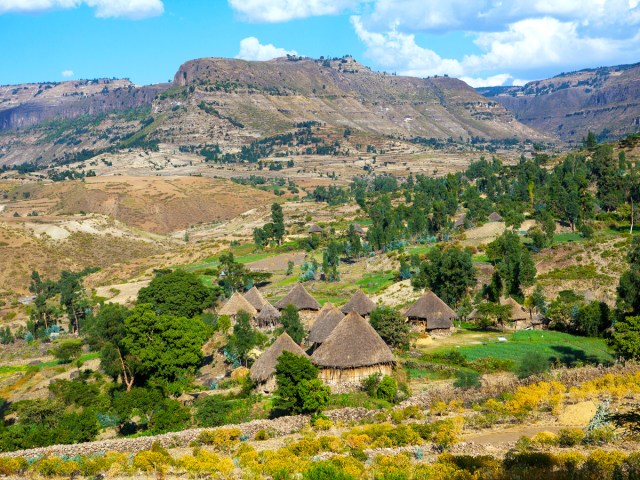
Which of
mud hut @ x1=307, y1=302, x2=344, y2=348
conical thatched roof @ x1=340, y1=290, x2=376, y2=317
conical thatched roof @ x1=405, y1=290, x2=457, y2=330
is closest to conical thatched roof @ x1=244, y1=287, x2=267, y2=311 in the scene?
conical thatched roof @ x1=340, y1=290, x2=376, y2=317

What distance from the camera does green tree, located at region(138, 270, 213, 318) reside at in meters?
66.8

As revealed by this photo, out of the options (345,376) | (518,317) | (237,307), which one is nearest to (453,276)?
(518,317)

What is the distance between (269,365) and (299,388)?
741 cm

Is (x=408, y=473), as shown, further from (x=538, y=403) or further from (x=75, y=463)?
(x=75, y=463)

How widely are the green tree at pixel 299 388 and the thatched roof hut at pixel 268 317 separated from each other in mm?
25210

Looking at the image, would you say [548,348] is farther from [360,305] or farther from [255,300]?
[255,300]

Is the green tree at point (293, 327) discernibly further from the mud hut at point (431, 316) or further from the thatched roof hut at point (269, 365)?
the mud hut at point (431, 316)

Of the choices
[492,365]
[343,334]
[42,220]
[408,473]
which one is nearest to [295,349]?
[343,334]

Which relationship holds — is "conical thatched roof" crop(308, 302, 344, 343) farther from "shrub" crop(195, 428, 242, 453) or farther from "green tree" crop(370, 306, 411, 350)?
"shrub" crop(195, 428, 242, 453)

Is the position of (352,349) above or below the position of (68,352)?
above

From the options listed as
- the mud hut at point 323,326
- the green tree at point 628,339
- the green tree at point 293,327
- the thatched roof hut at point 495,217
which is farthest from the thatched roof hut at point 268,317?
the thatched roof hut at point 495,217

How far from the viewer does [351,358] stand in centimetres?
4206

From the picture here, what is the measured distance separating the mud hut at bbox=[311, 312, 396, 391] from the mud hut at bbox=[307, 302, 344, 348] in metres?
6.99

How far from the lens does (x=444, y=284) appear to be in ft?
218
